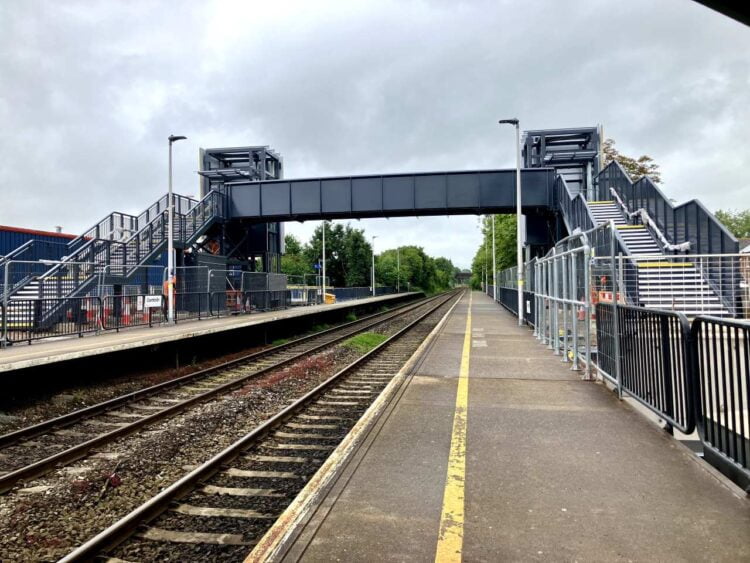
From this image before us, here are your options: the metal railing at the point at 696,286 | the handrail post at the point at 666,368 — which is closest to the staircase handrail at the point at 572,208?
the metal railing at the point at 696,286

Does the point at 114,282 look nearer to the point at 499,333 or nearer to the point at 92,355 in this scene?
the point at 92,355

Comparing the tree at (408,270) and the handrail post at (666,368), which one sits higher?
the tree at (408,270)

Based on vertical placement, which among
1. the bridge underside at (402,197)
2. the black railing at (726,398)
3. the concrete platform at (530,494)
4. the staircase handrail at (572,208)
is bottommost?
the concrete platform at (530,494)

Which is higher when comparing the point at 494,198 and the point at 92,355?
the point at 494,198

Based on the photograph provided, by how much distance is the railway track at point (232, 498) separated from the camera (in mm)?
3621

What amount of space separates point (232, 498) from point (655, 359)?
4585 mm

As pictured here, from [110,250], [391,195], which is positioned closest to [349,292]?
[391,195]

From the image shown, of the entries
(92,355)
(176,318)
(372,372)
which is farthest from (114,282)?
(372,372)

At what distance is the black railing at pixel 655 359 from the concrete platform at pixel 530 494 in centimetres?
30

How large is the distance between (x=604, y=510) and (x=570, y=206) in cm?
2140

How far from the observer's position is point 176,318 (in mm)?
18812

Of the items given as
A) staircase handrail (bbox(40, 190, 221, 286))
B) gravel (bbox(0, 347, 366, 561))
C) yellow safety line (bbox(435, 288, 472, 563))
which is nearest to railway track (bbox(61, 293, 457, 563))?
gravel (bbox(0, 347, 366, 561))

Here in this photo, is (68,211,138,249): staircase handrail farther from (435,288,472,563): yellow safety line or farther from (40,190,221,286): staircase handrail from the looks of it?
(435,288,472,563): yellow safety line

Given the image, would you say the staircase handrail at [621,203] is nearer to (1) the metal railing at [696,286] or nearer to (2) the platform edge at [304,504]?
(1) the metal railing at [696,286]
